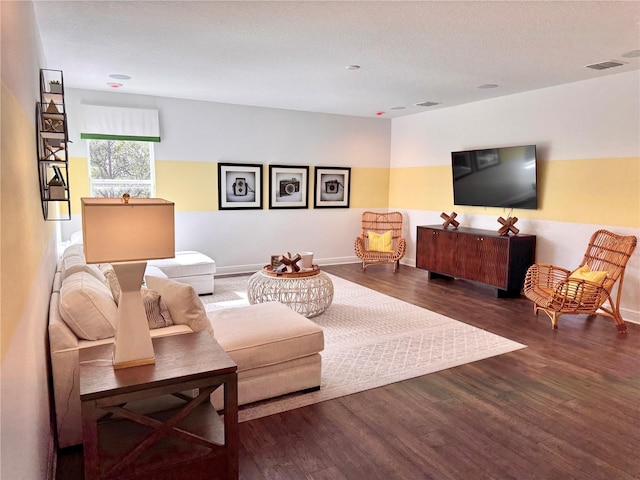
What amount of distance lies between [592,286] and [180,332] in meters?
3.87

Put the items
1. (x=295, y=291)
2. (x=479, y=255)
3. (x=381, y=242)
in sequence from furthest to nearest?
(x=381, y=242), (x=479, y=255), (x=295, y=291)

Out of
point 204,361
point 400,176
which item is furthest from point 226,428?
point 400,176

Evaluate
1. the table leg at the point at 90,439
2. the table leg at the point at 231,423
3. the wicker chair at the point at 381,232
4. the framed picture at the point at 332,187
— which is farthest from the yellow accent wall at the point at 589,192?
the table leg at the point at 90,439

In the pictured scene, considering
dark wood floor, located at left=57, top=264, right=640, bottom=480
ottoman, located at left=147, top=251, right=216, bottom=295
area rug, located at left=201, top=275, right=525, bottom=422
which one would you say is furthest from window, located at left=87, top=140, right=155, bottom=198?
dark wood floor, located at left=57, top=264, right=640, bottom=480

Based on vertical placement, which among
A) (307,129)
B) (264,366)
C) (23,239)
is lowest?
(264,366)

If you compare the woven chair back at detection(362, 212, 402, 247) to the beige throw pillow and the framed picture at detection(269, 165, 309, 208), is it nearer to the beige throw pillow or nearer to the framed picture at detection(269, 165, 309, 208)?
the framed picture at detection(269, 165, 309, 208)

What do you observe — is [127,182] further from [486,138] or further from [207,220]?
[486,138]

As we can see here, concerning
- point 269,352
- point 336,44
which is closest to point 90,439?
point 269,352

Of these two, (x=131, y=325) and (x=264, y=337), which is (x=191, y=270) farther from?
(x=131, y=325)

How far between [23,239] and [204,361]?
0.89 metres

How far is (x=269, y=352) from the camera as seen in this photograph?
2.80 metres

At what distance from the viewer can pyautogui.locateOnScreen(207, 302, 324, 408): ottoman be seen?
2.75 meters

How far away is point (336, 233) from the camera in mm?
7898

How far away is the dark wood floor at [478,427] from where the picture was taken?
2.26 m
